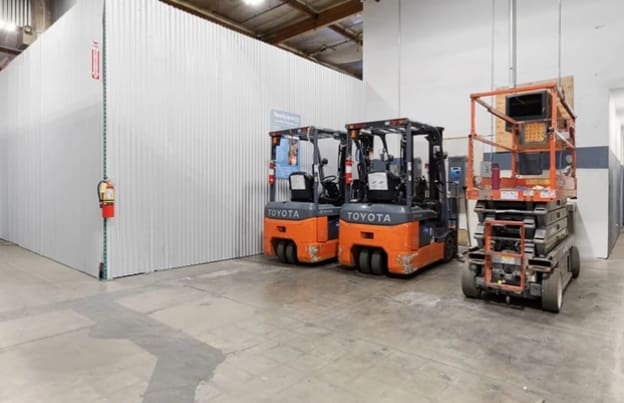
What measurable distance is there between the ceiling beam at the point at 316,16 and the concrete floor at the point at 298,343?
8420 mm

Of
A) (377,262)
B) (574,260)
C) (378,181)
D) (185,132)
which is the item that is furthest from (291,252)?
(574,260)

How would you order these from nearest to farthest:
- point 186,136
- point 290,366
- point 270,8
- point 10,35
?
point 290,366
point 186,136
point 10,35
point 270,8

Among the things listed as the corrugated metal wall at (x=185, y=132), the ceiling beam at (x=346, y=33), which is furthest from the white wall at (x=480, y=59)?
the corrugated metal wall at (x=185, y=132)

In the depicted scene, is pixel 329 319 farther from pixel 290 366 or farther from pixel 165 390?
pixel 165 390

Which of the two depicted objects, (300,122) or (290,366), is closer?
(290,366)

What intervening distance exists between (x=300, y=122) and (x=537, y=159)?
4.62 meters

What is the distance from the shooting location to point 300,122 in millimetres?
8586

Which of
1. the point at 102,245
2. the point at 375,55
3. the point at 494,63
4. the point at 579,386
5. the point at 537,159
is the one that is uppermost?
the point at 375,55

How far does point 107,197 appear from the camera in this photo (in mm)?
5336

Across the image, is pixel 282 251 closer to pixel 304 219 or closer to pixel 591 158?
pixel 304 219

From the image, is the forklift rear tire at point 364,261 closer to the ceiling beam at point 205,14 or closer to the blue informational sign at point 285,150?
the blue informational sign at point 285,150

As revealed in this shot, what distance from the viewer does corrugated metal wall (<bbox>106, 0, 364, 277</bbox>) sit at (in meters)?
5.70

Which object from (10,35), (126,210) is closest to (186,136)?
(126,210)

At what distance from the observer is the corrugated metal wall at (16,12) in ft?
31.4
